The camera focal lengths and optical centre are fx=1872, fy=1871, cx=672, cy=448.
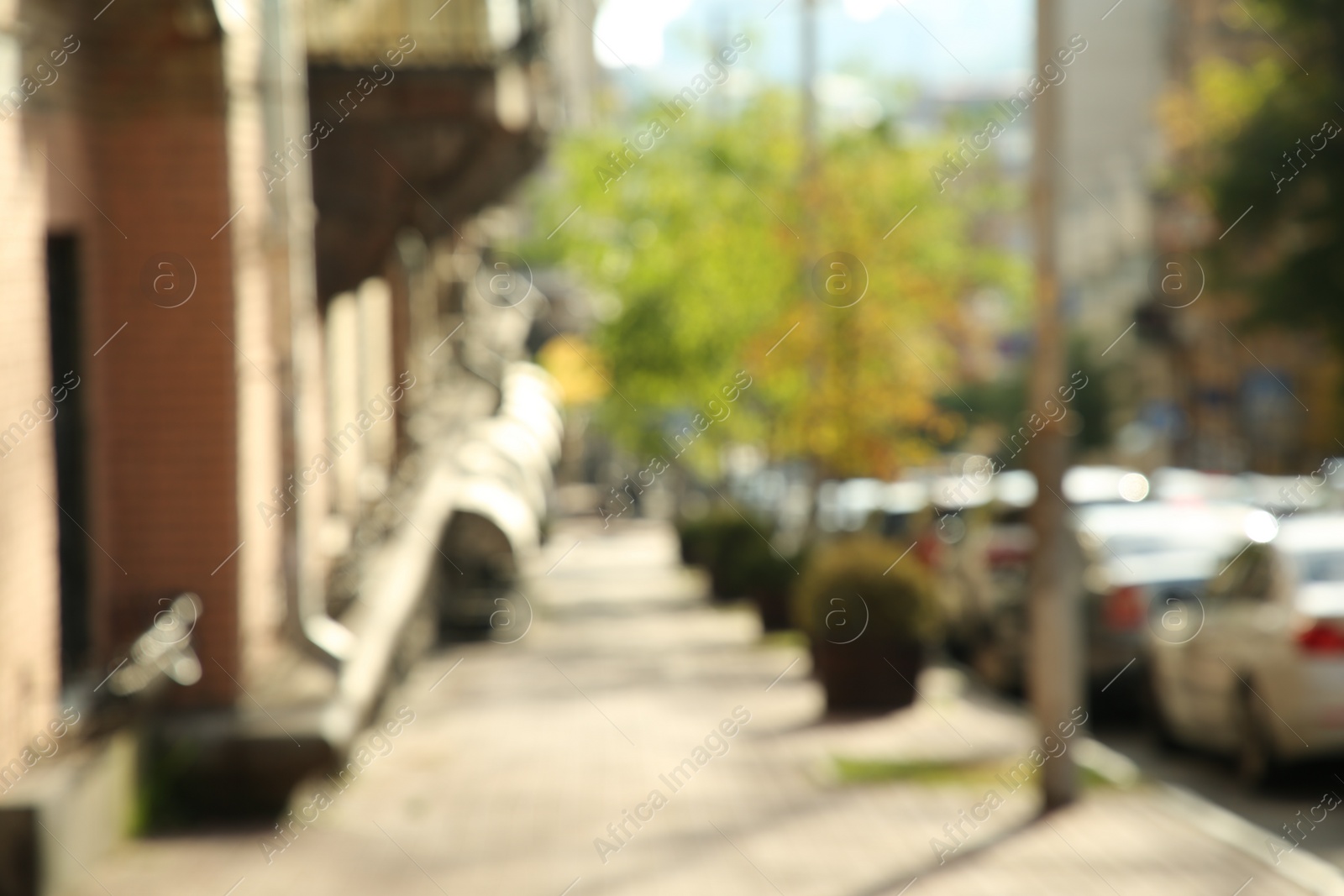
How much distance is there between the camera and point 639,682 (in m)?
16.9

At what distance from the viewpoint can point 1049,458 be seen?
1080 centimetres

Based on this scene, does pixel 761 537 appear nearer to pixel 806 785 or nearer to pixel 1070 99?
pixel 806 785

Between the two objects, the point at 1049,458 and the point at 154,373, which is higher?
the point at 154,373

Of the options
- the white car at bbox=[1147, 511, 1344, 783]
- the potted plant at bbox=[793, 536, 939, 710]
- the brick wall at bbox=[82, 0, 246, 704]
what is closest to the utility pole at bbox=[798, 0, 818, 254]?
the potted plant at bbox=[793, 536, 939, 710]

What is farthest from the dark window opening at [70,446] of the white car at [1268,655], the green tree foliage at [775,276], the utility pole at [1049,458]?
the green tree foliage at [775,276]

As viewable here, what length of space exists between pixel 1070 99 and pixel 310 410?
3328 inches

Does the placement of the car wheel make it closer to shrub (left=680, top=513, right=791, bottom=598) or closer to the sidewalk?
the sidewalk

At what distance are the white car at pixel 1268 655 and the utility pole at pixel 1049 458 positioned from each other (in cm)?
118

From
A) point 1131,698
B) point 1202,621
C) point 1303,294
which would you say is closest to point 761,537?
point 1131,698

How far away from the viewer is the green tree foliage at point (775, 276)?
20828 mm

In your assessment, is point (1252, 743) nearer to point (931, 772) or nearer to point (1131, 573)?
point (931, 772)

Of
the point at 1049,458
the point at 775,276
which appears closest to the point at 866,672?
the point at 1049,458

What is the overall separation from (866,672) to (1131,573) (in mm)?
2616

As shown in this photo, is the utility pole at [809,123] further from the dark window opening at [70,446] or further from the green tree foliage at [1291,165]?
the green tree foliage at [1291,165]
